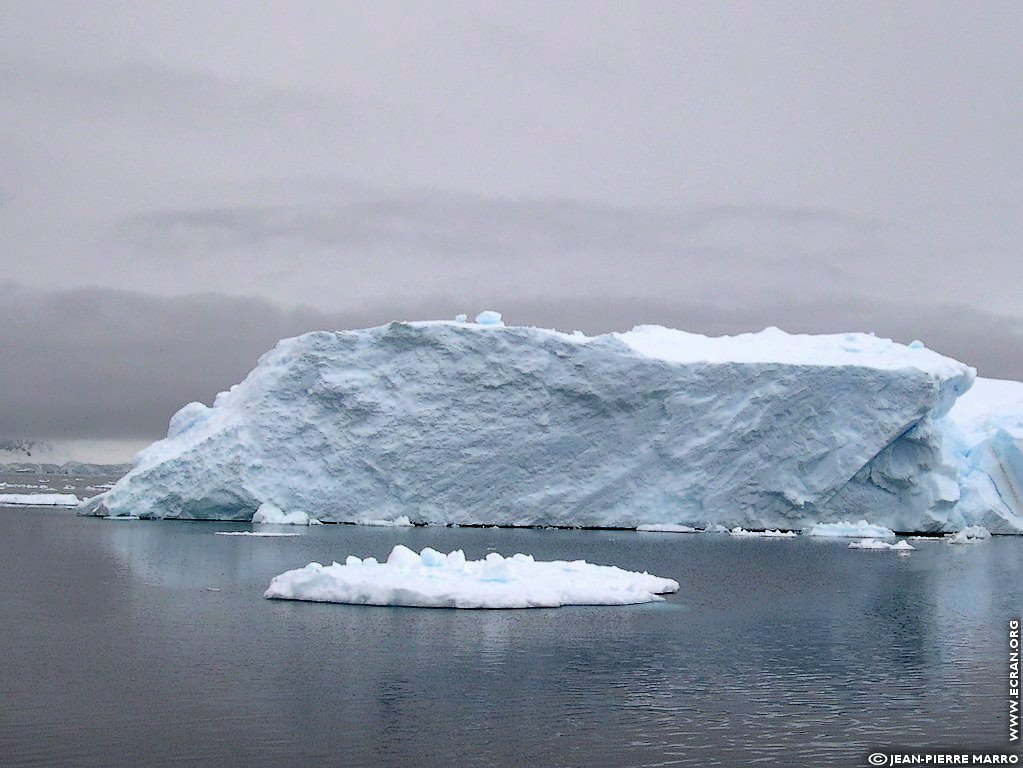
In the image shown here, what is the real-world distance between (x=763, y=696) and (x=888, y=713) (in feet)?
4.33

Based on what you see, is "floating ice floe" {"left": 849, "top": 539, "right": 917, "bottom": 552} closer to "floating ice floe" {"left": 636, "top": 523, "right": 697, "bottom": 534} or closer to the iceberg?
"floating ice floe" {"left": 636, "top": 523, "right": 697, "bottom": 534}

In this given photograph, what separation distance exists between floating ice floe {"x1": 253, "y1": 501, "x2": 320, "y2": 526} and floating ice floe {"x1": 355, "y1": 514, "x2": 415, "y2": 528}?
1.70 meters

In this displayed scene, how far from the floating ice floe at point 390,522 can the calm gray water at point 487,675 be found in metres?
15.0

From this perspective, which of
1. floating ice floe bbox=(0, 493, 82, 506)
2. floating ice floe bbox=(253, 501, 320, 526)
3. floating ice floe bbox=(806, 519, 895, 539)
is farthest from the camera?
floating ice floe bbox=(0, 493, 82, 506)

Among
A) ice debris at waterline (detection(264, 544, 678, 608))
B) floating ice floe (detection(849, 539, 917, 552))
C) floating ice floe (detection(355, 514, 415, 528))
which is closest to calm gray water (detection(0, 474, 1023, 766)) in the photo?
ice debris at waterline (detection(264, 544, 678, 608))

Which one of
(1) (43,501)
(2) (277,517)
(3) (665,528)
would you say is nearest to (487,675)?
(2) (277,517)

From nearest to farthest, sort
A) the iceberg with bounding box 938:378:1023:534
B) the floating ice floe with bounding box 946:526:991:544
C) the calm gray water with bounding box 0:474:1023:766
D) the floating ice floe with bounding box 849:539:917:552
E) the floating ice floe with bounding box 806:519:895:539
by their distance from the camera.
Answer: the calm gray water with bounding box 0:474:1023:766, the floating ice floe with bounding box 849:539:917:552, the floating ice floe with bounding box 946:526:991:544, the floating ice floe with bounding box 806:519:895:539, the iceberg with bounding box 938:378:1023:534

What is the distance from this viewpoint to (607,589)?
1970 centimetres

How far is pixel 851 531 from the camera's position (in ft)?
128

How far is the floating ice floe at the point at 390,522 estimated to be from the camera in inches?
1552

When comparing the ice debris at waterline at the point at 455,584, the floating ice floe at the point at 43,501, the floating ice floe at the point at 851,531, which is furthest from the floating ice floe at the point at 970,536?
the floating ice floe at the point at 43,501

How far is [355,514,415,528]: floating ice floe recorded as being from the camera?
129 feet

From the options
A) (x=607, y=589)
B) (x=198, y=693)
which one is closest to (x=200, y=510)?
(x=607, y=589)

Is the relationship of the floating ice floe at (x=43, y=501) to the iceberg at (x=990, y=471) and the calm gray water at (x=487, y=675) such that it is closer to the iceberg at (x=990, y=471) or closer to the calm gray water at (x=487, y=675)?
the calm gray water at (x=487, y=675)
